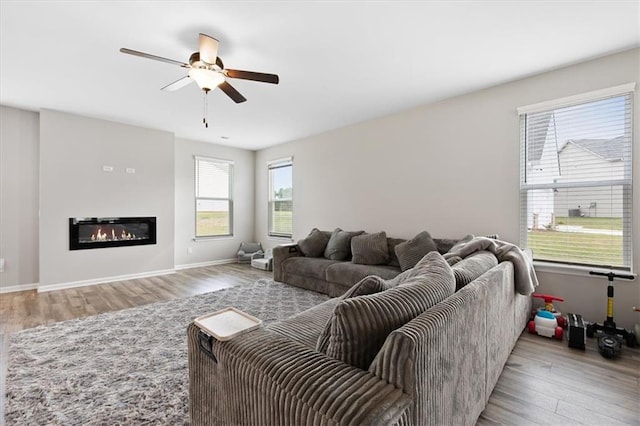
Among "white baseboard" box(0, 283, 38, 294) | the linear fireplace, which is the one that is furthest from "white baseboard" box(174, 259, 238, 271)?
"white baseboard" box(0, 283, 38, 294)

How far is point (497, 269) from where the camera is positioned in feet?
6.40

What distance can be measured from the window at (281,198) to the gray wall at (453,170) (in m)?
0.84

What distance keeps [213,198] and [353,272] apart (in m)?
4.07

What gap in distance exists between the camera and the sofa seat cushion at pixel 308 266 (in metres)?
4.10

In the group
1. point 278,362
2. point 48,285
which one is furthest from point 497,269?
point 48,285

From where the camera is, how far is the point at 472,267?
186 cm

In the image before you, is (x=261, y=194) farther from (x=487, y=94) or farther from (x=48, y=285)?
(x=487, y=94)

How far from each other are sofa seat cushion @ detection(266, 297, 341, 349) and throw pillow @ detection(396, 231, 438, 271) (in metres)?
1.79

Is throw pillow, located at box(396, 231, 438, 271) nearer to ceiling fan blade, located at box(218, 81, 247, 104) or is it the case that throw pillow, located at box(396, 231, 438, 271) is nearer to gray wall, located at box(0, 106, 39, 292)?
ceiling fan blade, located at box(218, 81, 247, 104)

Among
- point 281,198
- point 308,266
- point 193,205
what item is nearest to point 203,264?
point 193,205

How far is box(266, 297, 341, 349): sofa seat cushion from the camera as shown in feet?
4.90

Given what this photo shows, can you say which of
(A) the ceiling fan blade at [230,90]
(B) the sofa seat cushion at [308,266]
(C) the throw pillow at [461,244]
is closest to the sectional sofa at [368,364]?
(C) the throw pillow at [461,244]

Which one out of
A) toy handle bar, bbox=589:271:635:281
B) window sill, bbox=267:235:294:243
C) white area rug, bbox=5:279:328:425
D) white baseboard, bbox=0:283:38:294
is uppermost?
toy handle bar, bbox=589:271:635:281

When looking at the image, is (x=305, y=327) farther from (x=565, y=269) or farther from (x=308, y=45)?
(x=565, y=269)
